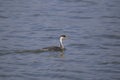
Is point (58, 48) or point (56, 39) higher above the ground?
point (56, 39)

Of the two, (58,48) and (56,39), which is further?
(56,39)

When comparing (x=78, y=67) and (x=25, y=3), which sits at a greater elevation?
(x=25, y=3)

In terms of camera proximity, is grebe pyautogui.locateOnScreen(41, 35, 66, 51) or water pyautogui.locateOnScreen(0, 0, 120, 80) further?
grebe pyautogui.locateOnScreen(41, 35, 66, 51)

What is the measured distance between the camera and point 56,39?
31391mm

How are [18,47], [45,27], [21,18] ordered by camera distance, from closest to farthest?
[18,47] < [45,27] < [21,18]

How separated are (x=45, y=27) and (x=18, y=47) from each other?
514cm

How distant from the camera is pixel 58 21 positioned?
3541 centimetres

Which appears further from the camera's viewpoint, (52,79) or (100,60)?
(100,60)

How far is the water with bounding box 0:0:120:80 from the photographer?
25188 millimetres


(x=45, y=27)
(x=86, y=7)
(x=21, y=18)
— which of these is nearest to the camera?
(x=45, y=27)

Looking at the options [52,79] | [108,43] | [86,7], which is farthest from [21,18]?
[52,79]

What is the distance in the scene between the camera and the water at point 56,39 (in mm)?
25188

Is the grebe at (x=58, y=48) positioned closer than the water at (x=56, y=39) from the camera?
No

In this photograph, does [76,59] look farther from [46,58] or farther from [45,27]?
[45,27]
